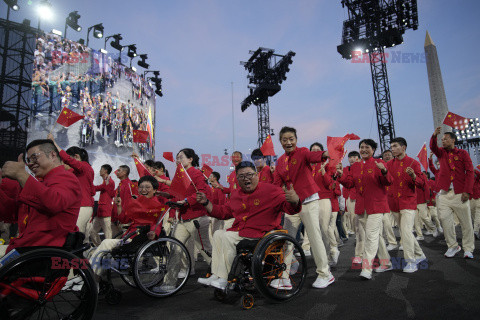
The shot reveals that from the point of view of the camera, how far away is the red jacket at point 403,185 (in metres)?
4.06

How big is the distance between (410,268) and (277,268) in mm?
2046

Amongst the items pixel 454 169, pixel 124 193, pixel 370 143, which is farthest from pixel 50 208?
pixel 454 169

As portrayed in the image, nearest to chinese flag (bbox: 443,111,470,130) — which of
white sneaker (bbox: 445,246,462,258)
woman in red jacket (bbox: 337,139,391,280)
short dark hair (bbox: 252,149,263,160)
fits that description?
woman in red jacket (bbox: 337,139,391,280)

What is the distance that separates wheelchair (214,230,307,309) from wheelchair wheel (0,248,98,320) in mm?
1094

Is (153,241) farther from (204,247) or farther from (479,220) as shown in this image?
(479,220)

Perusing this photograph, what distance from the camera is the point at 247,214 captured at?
2973 mm

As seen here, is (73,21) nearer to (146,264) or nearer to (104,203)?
(104,203)

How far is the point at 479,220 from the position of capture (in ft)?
20.7

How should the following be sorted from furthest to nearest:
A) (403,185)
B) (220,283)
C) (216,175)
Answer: (216,175), (403,185), (220,283)

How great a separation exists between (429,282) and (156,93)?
1929cm

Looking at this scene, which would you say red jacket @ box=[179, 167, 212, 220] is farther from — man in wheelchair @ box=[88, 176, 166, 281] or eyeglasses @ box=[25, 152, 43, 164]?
eyeglasses @ box=[25, 152, 43, 164]

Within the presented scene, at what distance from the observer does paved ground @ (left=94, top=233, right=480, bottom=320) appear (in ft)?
7.81

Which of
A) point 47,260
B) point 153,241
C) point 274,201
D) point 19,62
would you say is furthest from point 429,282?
point 19,62

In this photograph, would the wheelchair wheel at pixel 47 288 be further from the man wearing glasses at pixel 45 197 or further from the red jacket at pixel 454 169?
the red jacket at pixel 454 169
